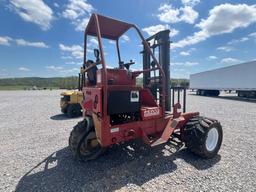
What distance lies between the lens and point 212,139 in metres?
4.55

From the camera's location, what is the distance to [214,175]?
360 centimetres

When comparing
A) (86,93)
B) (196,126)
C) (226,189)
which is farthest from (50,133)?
(226,189)

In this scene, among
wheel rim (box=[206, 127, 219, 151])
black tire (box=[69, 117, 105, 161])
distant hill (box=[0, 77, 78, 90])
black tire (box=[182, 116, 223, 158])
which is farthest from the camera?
distant hill (box=[0, 77, 78, 90])

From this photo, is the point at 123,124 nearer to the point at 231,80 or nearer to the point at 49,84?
the point at 231,80

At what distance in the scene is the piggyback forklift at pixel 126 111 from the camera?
3.42m

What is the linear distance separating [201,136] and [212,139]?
2.13 feet

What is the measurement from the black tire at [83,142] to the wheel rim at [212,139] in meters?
2.54

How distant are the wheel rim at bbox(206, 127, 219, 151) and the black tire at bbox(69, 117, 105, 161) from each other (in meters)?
2.54

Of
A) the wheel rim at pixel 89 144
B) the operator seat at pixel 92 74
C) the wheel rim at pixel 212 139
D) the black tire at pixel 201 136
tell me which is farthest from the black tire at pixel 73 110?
the wheel rim at pixel 212 139

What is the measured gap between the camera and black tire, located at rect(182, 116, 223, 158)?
4121 mm

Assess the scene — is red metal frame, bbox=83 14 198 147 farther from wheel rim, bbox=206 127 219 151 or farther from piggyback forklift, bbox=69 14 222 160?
wheel rim, bbox=206 127 219 151

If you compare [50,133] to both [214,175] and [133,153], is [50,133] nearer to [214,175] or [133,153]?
[133,153]

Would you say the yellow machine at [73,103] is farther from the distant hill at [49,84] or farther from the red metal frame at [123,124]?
the distant hill at [49,84]

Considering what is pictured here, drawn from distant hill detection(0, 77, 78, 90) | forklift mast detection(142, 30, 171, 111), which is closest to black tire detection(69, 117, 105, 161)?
forklift mast detection(142, 30, 171, 111)
